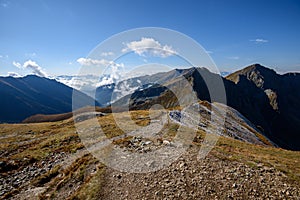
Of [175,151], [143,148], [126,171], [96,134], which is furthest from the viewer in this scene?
[96,134]

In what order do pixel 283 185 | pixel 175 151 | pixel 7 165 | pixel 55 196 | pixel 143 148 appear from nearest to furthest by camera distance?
pixel 283 185 < pixel 55 196 < pixel 175 151 < pixel 143 148 < pixel 7 165

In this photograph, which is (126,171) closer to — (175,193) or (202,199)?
(175,193)

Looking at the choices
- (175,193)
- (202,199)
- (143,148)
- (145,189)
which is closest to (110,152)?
(143,148)

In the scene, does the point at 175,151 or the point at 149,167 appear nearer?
the point at 149,167

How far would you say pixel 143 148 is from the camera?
24.2 meters

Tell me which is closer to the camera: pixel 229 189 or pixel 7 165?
pixel 229 189

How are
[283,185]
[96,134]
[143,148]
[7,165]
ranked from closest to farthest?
[283,185]
[143,148]
[7,165]
[96,134]

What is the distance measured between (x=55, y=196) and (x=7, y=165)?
1471cm

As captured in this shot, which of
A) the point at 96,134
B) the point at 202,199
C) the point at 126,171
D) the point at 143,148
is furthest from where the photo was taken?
the point at 96,134

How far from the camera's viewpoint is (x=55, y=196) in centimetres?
1733

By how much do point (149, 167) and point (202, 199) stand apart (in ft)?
19.8

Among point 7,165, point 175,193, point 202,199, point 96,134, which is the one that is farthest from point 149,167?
point 96,134

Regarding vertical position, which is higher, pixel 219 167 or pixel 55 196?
pixel 219 167

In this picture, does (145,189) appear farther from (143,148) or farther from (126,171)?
(143,148)
